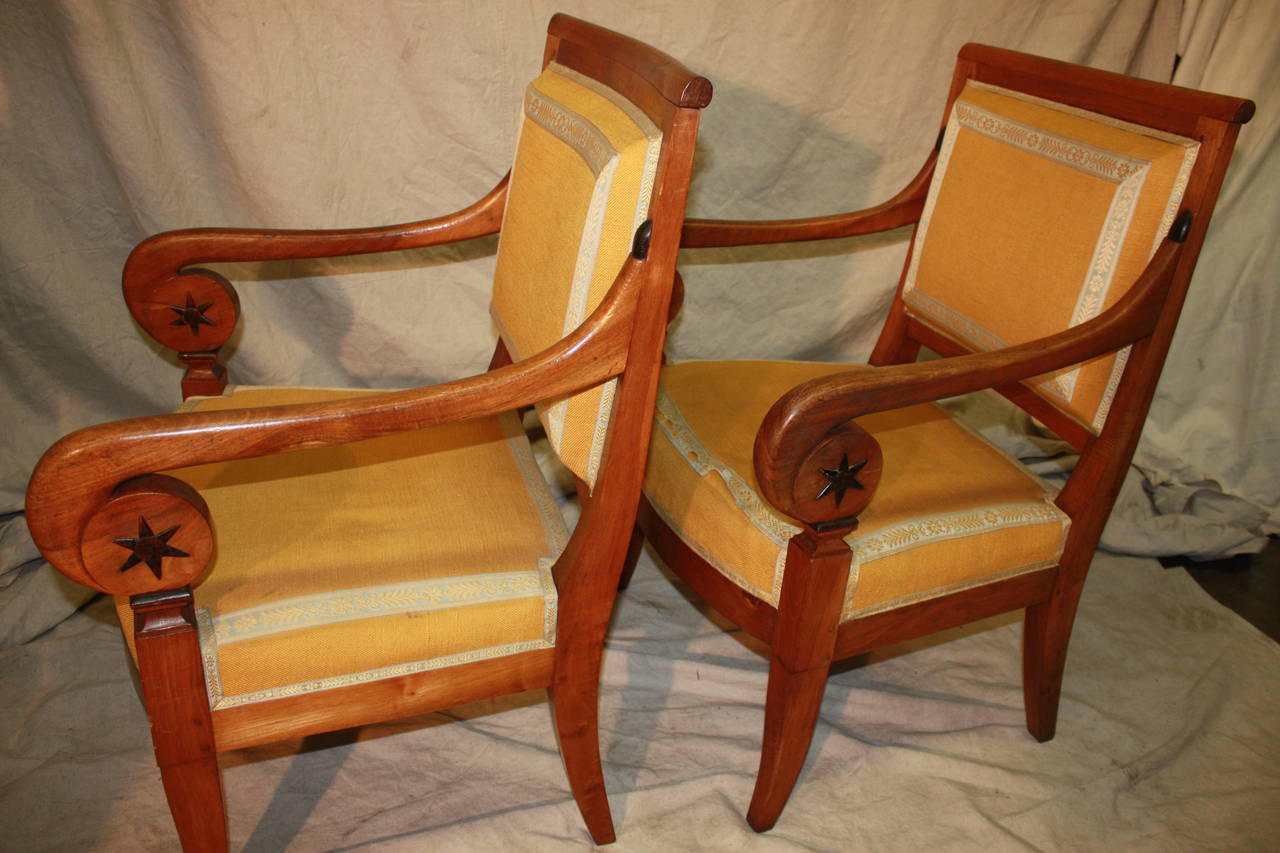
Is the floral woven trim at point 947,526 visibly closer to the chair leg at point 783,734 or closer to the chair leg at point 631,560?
the chair leg at point 783,734

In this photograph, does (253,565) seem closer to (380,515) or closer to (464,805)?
(380,515)

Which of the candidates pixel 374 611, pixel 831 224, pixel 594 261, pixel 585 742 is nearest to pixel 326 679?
pixel 374 611

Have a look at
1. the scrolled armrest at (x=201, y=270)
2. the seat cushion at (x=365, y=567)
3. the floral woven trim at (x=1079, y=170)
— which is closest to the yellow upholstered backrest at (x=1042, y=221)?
the floral woven trim at (x=1079, y=170)

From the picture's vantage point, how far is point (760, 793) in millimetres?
1530

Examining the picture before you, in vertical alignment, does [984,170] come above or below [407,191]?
above

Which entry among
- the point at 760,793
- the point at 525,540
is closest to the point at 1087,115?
the point at 525,540

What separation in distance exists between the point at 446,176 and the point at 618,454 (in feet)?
3.59

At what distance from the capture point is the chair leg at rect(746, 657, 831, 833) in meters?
1.42

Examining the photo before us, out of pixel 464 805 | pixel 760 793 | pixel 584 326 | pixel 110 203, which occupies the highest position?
pixel 584 326

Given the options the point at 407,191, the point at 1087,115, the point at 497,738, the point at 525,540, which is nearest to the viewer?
the point at 525,540

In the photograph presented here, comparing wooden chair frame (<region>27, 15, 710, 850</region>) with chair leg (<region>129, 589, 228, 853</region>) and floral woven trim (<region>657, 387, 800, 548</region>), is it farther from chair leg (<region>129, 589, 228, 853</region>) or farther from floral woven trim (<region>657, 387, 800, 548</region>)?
floral woven trim (<region>657, 387, 800, 548</region>)

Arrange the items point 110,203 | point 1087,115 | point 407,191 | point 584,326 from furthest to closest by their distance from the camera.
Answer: point 407,191 → point 110,203 → point 1087,115 → point 584,326

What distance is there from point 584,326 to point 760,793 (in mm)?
841

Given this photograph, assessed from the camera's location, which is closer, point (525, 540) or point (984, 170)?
point (525, 540)
